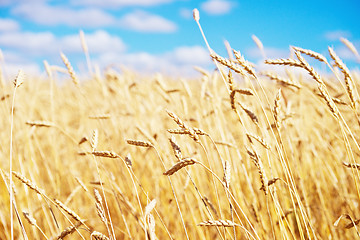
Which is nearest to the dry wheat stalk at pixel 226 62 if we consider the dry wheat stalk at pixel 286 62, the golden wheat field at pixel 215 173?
the golden wheat field at pixel 215 173

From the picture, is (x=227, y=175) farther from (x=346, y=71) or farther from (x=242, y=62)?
(x=346, y=71)

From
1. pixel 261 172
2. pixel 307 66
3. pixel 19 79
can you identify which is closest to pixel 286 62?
pixel 307 66

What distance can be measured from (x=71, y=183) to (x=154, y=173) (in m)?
0.65

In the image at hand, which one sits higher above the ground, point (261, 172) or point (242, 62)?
point (242, 62)

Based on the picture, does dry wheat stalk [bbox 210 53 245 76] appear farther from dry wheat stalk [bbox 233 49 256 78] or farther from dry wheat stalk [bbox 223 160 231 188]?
dry wheat stalk [bbox 223 160 231 188]

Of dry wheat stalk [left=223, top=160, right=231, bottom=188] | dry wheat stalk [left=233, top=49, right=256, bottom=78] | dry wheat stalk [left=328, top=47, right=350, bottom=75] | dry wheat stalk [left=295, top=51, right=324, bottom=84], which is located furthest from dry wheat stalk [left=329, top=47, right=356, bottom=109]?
dry wheat stalk [left=223, top=160, right=231, bottom=188]

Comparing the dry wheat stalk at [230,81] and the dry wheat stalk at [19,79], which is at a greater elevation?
the dry wheat stalk at [19,79]

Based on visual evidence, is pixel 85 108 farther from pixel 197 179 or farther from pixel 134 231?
pixel 197 179

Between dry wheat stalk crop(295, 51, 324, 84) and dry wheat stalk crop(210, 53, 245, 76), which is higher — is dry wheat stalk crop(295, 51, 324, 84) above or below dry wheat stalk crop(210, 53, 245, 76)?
below

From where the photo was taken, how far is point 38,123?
4.20ft

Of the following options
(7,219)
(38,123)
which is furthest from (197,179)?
(7,219)

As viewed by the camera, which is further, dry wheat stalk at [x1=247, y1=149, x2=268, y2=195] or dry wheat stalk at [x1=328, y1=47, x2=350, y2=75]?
dry wheat stalk at [x1=328, y1=47, x2=350, y2=75]

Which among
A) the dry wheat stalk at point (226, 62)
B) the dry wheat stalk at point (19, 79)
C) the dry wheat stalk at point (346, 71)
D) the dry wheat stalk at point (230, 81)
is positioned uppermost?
the dry wheat stalk at point (19, 79)

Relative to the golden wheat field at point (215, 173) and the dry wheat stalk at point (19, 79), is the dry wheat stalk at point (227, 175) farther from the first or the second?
the dry wheat stalk at point (19, 79)
